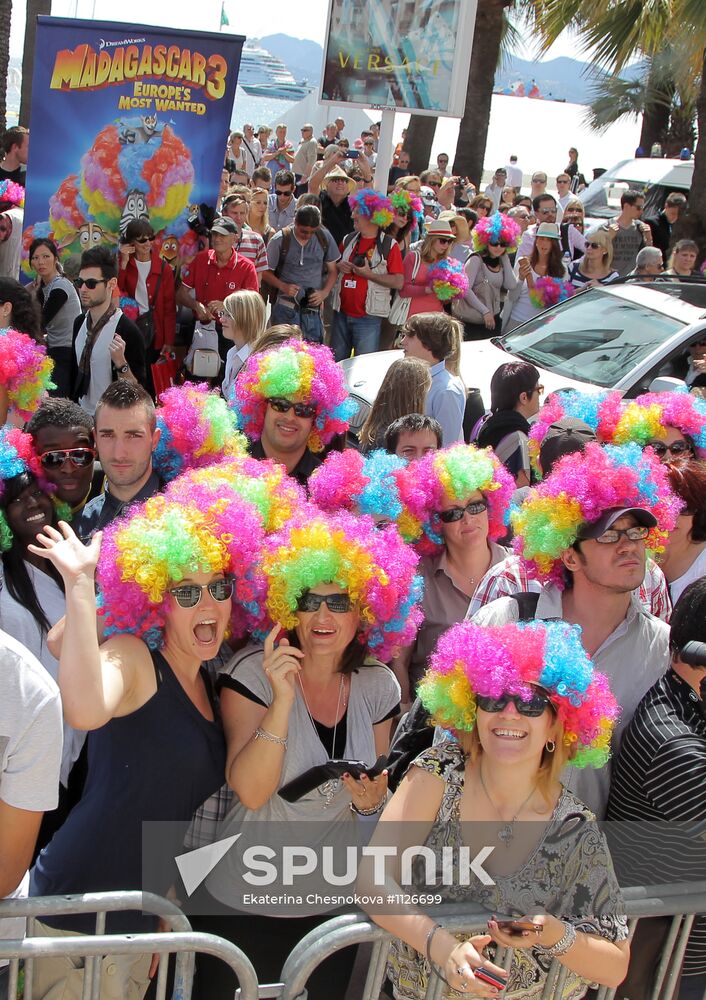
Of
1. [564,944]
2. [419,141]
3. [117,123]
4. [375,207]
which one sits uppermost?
[419,141]

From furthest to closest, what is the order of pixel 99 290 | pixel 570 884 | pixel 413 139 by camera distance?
1. pixel 413 139
2. pixel 99 290
3. pixel 570 884

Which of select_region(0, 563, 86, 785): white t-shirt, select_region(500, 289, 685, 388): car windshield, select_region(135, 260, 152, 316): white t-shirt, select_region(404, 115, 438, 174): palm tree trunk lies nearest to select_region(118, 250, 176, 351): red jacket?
select_region(135, 260, 152, 316): white t-shirt

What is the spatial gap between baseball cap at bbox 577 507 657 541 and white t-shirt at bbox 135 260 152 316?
529 cm

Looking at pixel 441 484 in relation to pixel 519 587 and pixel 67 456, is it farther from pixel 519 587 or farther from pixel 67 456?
pixel 67 456

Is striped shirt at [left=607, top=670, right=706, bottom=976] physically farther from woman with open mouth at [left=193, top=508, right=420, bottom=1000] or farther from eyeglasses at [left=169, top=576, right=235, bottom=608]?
eyeglasses at [left=169, top=576, right=235, bottom=608]

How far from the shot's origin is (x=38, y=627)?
3246 mm

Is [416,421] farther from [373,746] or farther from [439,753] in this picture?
[439,753]

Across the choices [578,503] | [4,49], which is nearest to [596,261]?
[578,503]

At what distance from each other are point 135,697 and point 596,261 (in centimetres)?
867

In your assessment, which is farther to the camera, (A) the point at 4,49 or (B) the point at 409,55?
(A) the point at 4,49

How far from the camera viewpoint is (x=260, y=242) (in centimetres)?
1030

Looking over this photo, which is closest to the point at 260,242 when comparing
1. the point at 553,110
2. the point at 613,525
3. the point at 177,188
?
the point at 177,188

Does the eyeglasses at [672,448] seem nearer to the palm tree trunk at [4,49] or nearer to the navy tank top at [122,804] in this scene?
the navy tank top at [122,804]

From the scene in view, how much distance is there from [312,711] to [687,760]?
1.05 meters
